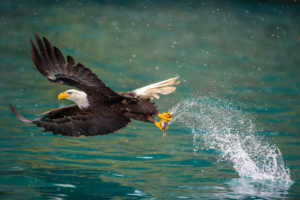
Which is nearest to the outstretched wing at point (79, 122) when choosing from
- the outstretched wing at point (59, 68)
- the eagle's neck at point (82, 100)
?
the eagle's neck at point (82, 100)

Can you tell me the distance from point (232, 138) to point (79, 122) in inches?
137

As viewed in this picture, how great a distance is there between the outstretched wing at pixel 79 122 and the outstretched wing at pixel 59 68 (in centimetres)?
151

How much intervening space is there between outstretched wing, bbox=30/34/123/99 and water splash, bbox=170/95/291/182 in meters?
3.69

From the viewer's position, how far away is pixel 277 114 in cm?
1150

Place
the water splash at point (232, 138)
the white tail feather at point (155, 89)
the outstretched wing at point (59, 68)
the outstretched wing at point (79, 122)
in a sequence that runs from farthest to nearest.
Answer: the water splash at point (232, 138)
the outstretched wing at point (79, 122)
the white tail feather at point (155, 89)
the outstretched wing at point (59, 68)

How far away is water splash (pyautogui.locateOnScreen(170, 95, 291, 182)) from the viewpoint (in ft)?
Result: 28.8

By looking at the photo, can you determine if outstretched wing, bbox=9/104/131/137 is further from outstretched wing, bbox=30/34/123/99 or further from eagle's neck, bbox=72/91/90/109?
outstretched wing, bbox=30/34/123/99

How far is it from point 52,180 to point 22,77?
5.56 metres

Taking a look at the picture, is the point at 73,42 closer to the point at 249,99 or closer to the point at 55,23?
the point at 55,23

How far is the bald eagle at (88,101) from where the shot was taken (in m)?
5.50

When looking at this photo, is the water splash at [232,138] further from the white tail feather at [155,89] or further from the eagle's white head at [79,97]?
the eagle's white head at [79,97]

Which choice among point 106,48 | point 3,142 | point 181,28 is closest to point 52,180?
point 3,142

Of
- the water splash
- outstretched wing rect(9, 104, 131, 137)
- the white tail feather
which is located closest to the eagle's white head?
outstretched wing rect(9, 104, 131, 137)

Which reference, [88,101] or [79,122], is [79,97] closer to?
[88,101]
